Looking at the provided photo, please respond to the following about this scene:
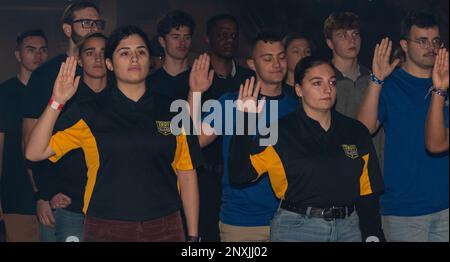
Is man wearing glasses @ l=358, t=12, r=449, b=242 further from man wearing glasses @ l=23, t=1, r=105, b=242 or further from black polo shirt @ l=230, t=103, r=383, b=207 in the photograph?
man wearing glasses @ l=23, t=1, r=105, b=242

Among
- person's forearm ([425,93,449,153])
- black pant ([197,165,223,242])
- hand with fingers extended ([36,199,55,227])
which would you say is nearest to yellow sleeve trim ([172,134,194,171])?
black pant ([197,165,223,242])

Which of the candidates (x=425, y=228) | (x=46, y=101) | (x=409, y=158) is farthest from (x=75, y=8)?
(x=425, y=228)

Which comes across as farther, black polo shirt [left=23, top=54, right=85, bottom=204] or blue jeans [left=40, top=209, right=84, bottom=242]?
black polo shirt [left=23, top=54, right=85, bottom=204]

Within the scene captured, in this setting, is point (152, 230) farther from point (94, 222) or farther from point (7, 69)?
point (7, 69)

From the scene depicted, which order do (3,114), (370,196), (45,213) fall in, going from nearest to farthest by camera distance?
(370,196) < (45,213) < (3,114)

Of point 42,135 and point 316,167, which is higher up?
point 42,135

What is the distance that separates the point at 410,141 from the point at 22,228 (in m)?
3.31

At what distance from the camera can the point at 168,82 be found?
6.46 metres

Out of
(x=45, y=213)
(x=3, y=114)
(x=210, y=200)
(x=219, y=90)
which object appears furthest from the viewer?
(x=3, y=114)

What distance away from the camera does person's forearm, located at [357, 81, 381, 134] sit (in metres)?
5.84

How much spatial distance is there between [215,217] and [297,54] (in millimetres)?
1524

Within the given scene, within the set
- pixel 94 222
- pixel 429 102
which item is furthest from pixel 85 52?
pixel 429 102

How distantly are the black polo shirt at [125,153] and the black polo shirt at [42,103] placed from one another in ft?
2.76

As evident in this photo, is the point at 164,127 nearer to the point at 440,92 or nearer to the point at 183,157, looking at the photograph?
the point at 183,157
